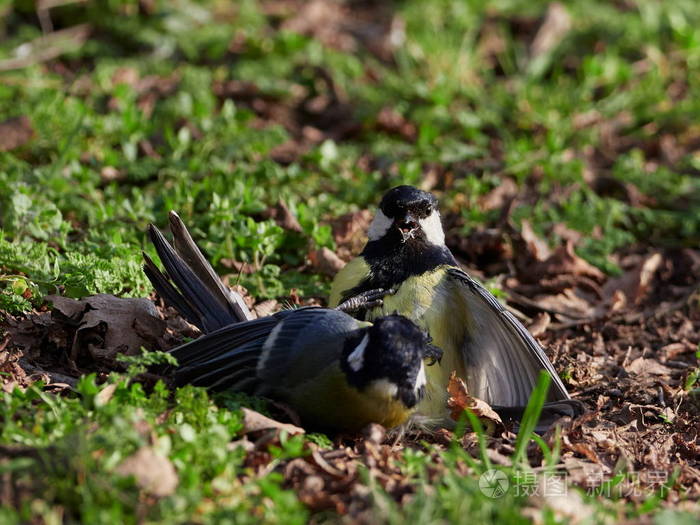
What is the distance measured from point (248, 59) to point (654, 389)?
4.14 metres

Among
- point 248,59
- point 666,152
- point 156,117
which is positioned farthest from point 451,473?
point 248,59

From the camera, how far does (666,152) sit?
653 cm

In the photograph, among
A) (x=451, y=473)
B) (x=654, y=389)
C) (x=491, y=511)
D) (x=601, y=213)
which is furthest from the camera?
(x=601, y=213)

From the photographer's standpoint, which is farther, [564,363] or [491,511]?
[564,363]

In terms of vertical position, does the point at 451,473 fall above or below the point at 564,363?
above

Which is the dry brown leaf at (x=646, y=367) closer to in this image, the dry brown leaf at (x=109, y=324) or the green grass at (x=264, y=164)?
the green grass at (x=264, y=164)

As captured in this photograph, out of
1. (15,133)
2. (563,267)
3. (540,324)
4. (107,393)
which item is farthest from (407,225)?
(15,133)

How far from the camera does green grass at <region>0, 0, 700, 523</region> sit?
2750mm

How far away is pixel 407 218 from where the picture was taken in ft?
13.9

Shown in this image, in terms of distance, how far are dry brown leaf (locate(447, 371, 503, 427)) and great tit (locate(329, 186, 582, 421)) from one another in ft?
0.31

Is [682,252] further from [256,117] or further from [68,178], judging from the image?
[68,178]

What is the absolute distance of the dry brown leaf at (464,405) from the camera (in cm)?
376

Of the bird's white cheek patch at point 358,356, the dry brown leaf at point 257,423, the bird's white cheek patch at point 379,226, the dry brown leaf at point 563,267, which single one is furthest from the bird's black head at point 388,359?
the dry brown leaf at point 563,267

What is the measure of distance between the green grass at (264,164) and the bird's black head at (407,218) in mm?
545
